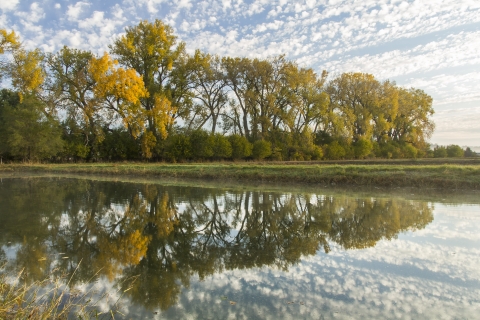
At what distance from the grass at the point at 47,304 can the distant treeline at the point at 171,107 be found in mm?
31940

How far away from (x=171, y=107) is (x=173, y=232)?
1233 inches

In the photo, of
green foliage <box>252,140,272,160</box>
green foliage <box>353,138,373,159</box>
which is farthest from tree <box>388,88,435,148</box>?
green foliage <box>252,140,272,160</box>

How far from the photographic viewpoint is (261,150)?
40.8 meters

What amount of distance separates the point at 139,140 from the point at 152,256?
3490 cm

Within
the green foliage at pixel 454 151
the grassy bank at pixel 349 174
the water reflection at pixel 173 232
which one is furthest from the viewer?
the green foliage at pixel 454 151

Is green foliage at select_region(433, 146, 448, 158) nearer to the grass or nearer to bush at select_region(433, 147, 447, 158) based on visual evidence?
bush at select_region(433, 147, 447, 158)

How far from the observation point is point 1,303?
11.3ft

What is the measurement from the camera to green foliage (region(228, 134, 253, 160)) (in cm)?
4012

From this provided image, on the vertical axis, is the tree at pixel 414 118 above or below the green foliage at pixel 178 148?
above

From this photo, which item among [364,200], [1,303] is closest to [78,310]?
[1,303]

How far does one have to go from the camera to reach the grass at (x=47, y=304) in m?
3.36

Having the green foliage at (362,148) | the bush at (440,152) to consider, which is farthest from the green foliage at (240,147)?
the bush at (440,152)

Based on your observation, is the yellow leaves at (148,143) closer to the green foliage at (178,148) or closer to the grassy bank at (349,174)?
the green foliage at (178,148)

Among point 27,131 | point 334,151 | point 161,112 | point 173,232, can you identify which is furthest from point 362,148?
point 173,232
